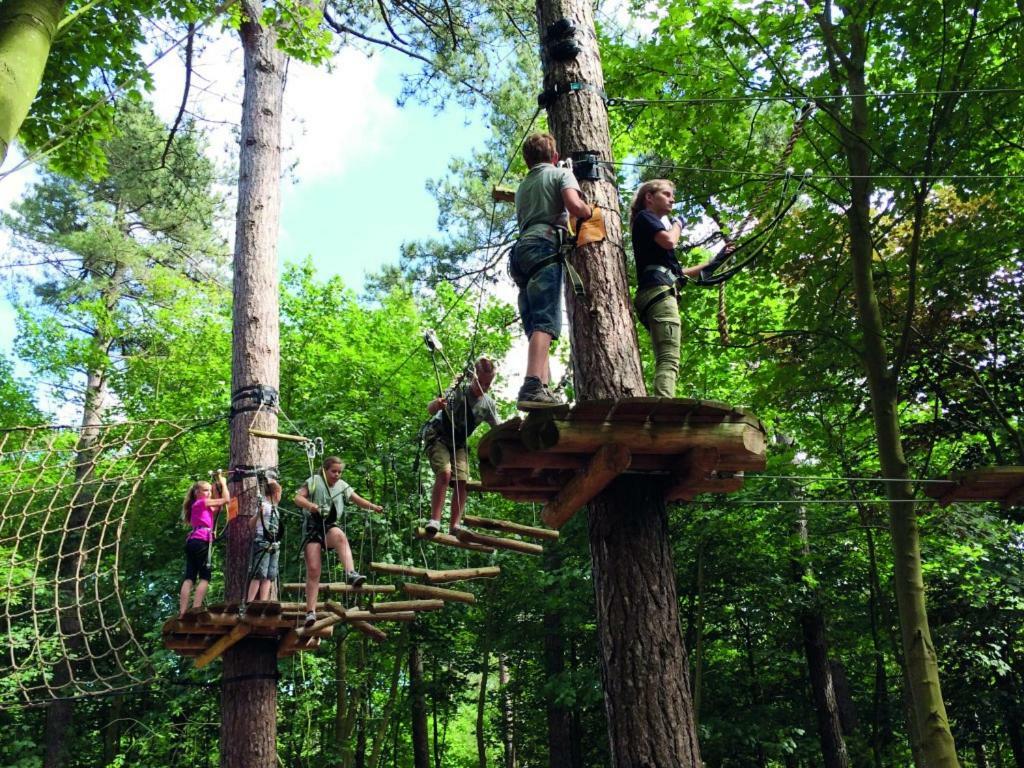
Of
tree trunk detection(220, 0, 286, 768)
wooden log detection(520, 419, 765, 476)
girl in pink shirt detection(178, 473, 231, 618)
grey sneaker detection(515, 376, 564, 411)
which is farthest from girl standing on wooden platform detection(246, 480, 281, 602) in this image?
wooden log detection(520, 419, 765, 476)

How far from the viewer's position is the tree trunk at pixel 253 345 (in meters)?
6.01

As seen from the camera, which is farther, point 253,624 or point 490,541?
point 253,624

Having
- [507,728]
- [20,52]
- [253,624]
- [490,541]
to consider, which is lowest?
[507,728]

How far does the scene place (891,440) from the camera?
6527mm

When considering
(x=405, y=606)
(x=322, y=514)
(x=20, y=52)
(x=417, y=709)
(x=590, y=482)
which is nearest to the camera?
(x=20, y=52)

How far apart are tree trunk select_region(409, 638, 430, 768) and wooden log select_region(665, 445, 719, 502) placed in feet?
35.8

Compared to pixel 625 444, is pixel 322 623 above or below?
below

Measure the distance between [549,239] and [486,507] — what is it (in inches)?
383

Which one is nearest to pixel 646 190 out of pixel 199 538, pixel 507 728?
pixel 199 538

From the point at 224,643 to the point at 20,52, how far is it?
14.7 ft

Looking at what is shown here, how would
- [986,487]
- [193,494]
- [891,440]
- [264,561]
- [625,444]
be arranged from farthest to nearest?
[193,494] → [891,440] → [264,561] → [986,487] → [625,444]

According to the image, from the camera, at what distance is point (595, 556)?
3.58 meters

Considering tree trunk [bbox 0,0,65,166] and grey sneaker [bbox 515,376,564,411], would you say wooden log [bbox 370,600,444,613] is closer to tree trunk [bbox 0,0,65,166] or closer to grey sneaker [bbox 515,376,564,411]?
grey sneaker [bbox 515,376,564,411]

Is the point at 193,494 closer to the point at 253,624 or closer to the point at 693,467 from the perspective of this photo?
the point at 253,624
